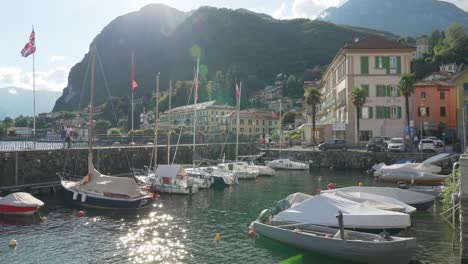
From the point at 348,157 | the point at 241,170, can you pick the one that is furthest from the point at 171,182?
the point at 348,157

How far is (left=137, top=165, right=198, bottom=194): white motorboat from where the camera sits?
120ft

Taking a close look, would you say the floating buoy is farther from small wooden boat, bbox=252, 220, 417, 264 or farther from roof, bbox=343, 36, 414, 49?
roof, bbox=343, 36, 414, 49

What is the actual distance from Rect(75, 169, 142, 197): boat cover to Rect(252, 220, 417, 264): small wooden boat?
548 inches

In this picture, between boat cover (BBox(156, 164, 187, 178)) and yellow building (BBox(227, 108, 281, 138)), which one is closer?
boat cover (BBox(156, 164, 187, 178))

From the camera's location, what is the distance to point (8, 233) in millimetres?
22609

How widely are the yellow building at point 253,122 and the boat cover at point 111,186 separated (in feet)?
321

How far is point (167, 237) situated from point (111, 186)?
372 inches

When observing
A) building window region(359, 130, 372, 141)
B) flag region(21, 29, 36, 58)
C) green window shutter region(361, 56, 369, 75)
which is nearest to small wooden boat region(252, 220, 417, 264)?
flag region(21, 29, 36, 58)

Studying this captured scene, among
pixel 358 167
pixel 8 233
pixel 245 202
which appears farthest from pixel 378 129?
pixel 8 233

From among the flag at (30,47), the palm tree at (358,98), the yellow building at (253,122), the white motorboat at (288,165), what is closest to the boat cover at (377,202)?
the flag at (30,47)

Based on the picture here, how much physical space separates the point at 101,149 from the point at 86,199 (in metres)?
15.3

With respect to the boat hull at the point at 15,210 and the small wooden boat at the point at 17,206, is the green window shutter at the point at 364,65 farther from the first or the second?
the boat hull at the point at 15,210

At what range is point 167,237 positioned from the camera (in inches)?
880

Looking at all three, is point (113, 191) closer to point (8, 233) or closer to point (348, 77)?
point (8, 233)
